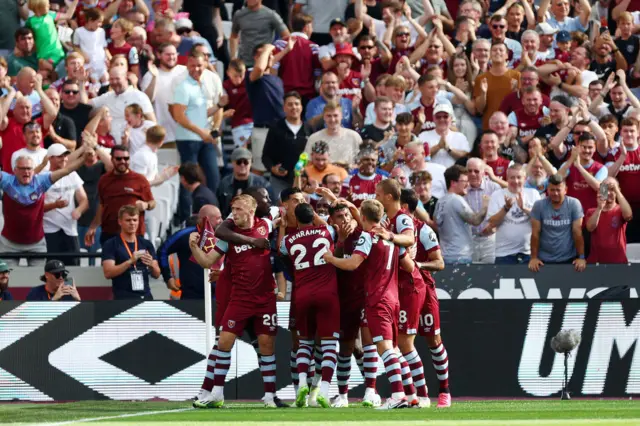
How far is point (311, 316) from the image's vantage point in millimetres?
13688

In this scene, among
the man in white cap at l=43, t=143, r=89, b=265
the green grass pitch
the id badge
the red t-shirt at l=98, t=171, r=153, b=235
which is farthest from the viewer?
the man in white cap at l=43, t=143, r=89, b=265

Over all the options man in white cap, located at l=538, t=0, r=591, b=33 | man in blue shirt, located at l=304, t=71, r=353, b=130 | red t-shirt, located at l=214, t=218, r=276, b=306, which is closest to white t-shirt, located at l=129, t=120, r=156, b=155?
man in blue shirt, located at l=304, t=71, r=353, b=130

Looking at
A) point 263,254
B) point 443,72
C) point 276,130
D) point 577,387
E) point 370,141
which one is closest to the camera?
point 263,254

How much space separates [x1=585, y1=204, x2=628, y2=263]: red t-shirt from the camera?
17.0 meters

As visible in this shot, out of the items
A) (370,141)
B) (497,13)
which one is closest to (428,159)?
(370,141)

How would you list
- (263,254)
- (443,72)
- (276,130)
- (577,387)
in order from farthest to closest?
(443,72) → (276,130) → (577,387) → (263,254)

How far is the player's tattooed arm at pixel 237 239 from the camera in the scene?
1348 centimetres

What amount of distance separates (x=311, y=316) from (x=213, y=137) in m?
6.65

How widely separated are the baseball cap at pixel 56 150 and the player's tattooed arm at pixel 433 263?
6.55 m

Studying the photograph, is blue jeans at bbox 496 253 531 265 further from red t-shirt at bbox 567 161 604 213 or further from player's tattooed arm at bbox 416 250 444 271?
player's tattooed arm at bbox 416 250 444 271

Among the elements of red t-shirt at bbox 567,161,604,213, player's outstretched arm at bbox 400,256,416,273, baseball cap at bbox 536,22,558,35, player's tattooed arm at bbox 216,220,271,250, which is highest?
player's tattooed arm at bbox 216,220,271,250

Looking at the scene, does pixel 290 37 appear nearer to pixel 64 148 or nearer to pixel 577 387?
pixel 64 148

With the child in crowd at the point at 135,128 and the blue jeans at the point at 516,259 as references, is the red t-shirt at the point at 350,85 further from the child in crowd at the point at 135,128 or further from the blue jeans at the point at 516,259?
the blue jeans at the point at 516,259

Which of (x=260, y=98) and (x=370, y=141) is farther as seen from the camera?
(x=260, y=98)
